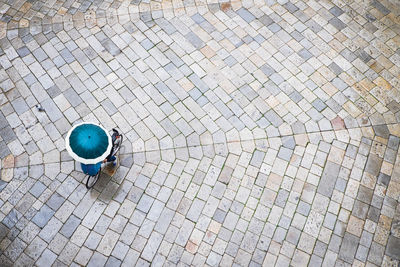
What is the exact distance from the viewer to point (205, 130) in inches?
276

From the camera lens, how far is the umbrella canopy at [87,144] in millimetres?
5164

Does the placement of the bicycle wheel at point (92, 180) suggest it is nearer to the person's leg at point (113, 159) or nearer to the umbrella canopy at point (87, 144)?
the person's leg at point (113, 159)

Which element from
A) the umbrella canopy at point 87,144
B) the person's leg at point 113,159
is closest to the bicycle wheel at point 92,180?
the person's leg at point 113,159

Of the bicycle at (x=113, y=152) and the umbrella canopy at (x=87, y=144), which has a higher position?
the umbrella canopy at (x=87, y=144)

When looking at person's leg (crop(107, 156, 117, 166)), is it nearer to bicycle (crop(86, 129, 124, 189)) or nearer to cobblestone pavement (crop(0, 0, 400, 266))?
bicycle (crop(86, 129, 124, 189))

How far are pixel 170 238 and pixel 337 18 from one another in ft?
22.0

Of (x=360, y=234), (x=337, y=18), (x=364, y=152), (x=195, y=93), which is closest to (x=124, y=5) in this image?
(x=195, y=93)

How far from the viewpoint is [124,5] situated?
8.57 m

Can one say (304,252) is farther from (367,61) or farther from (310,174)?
(367,61)

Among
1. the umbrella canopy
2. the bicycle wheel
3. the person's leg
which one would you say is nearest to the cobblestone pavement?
the bicycle wheel

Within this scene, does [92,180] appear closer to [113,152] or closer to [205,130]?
[113,152]

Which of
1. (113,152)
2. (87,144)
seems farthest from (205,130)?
(87,144)

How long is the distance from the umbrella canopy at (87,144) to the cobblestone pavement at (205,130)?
139cm

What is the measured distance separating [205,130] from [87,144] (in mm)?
2631
